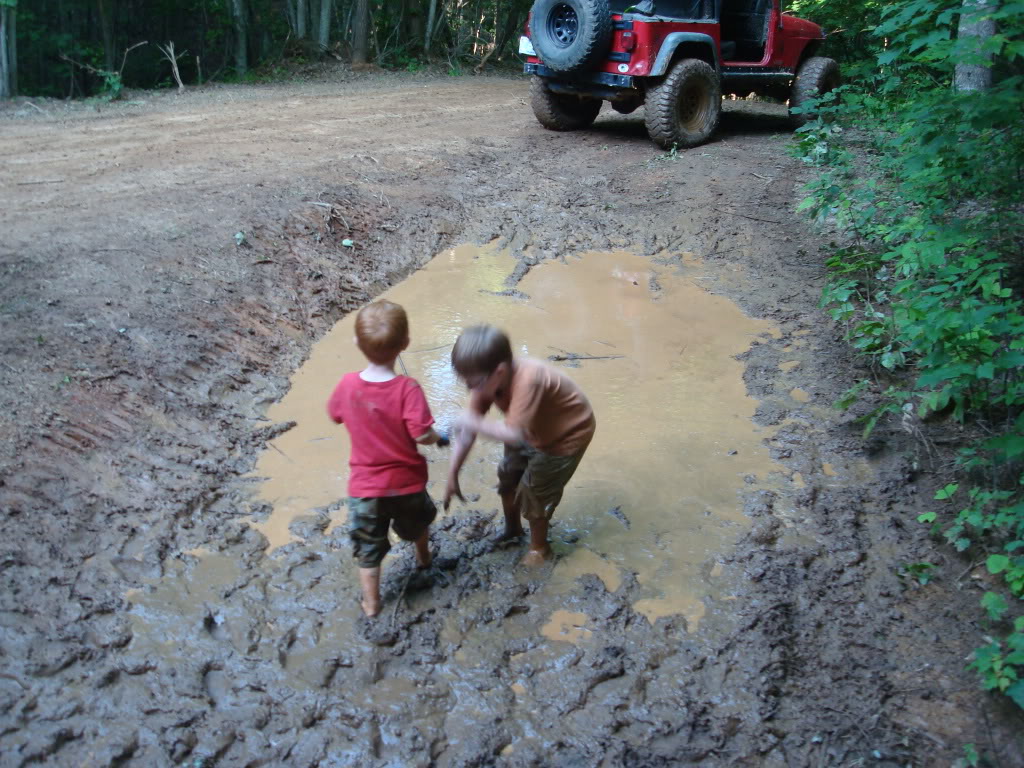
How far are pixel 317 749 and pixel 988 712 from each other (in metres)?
2.42

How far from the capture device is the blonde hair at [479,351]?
3053 mm

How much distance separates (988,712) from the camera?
2932 mm

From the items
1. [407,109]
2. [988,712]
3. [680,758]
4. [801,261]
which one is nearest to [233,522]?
[680,758]

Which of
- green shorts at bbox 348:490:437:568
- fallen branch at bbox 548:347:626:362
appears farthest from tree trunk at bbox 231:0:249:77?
green shorts at bbox 348:490:437:568

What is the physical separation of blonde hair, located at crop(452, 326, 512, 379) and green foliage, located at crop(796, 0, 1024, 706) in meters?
1.89

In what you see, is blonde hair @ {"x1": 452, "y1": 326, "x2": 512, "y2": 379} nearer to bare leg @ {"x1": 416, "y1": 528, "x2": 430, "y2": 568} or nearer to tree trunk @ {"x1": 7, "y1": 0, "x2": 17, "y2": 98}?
bare leg @ {"x1": 416, "y1": 528, "x2": 430, "y2": 568}

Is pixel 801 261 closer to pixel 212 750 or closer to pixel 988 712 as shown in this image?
pixel 988 712

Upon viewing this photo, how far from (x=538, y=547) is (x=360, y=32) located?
52.6 feet

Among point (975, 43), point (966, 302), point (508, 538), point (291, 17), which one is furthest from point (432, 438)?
point (291, 17)

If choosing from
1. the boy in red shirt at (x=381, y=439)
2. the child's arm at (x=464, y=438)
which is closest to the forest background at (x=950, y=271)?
the child's arm at (x=464, y=438)

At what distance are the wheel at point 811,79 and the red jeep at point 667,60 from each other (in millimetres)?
13

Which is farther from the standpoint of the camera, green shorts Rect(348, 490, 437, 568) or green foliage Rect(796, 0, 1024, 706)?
green foliage Rect(796, 0, 1024, 706)

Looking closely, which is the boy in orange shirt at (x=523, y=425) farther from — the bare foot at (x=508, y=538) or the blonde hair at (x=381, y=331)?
the blonde hair at (x=381, y=331)

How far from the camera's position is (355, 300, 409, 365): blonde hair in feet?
9.75
